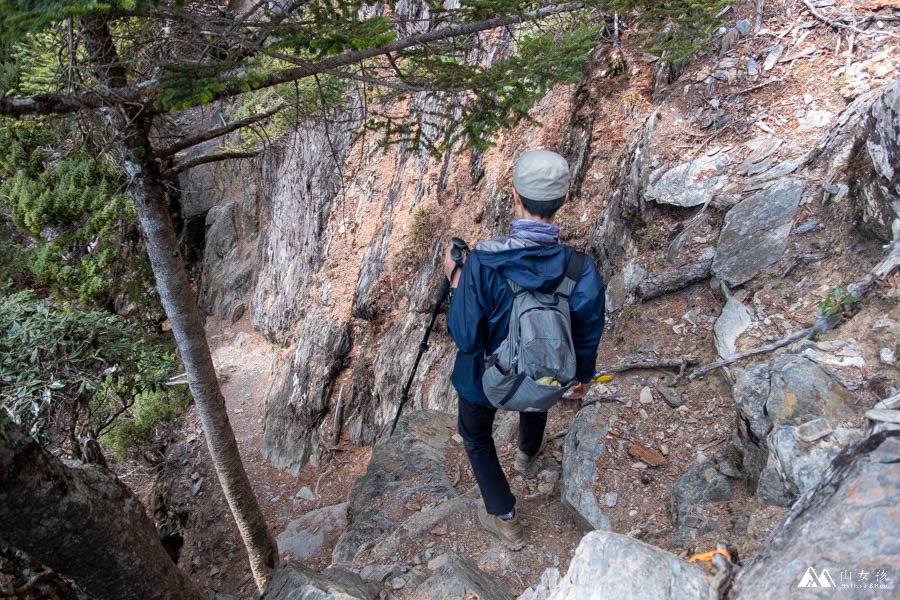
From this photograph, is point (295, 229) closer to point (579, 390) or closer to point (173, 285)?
point (173, 285)

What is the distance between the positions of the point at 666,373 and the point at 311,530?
568 centimetres

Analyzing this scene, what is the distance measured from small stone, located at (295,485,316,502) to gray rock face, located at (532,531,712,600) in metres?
7.25

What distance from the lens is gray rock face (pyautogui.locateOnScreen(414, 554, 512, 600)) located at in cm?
336

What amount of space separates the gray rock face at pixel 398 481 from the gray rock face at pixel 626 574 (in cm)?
303

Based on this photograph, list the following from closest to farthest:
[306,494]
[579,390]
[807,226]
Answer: [579,390] → [807,226] → [306,494]

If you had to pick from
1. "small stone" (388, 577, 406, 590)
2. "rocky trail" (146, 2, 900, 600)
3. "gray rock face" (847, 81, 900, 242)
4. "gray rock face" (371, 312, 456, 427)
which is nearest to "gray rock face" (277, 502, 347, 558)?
"rocky trail" (146, 2, 900, 600)

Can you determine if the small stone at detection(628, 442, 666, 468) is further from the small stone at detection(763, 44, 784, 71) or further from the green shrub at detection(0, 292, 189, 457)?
the green shrub at detection(0, 292, 189, 457)

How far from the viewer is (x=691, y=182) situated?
5.23 m

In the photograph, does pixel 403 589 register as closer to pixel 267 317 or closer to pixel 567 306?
pixel 567 306

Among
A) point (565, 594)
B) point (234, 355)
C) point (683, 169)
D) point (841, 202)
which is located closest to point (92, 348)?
point (565, 594)

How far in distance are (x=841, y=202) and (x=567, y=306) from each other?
275cm

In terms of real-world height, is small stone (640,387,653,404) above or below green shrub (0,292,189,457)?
below

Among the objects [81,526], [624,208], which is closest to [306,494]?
[81,526]

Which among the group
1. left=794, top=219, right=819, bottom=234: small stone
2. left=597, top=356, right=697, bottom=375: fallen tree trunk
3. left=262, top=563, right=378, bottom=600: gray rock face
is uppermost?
left=794, top=219, right=819, bottom=234: small stone
